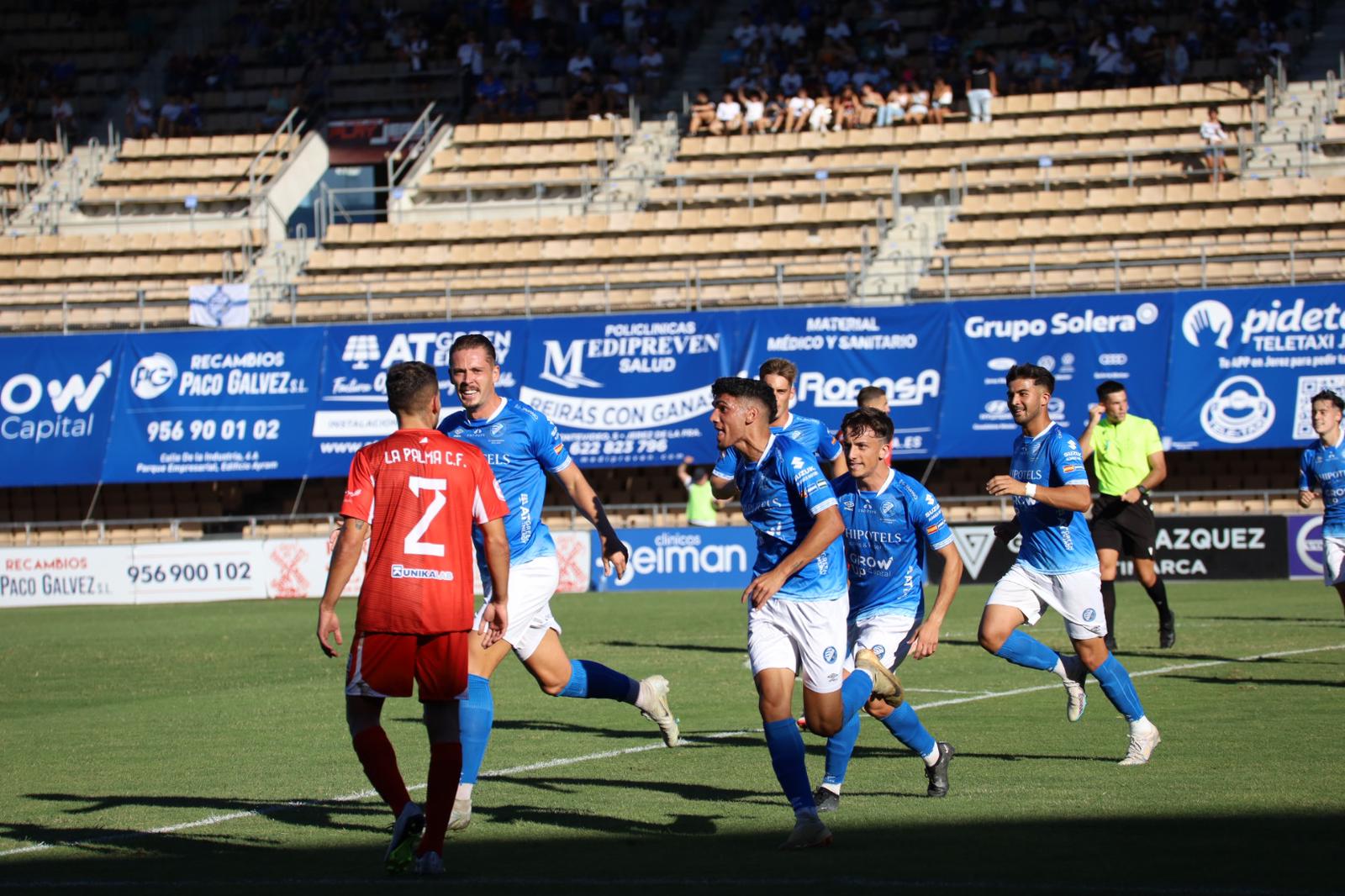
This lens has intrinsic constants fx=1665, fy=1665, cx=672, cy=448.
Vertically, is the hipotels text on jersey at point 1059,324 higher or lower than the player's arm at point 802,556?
higher

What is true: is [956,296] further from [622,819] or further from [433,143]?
[622,819]

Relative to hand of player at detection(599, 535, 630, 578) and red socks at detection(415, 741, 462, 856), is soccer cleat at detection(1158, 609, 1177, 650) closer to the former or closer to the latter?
hand of player at detection(599, 535, 630, 578)

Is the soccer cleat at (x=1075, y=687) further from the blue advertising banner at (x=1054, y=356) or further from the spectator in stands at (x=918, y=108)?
the spectator in stands at (x=918, y=108)

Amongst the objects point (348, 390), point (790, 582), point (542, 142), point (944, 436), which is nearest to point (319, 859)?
point (790, 582)

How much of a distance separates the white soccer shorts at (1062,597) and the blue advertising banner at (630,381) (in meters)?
18.3

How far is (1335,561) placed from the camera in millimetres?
12727

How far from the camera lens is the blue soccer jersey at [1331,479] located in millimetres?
12820

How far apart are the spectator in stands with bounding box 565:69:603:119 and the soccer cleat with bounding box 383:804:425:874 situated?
3104 cm

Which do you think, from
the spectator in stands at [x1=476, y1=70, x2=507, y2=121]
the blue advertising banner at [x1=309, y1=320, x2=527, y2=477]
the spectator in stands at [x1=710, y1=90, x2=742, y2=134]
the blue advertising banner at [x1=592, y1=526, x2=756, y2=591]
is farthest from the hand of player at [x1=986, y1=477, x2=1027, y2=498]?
the spectator in stands at [x1=476, y1=70, x2=507, y2=121]

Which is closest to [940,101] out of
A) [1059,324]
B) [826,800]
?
[1059,324]

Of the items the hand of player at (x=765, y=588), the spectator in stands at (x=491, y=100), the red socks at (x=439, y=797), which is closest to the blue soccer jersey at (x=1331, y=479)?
the hand of player at (x=765, y=588)

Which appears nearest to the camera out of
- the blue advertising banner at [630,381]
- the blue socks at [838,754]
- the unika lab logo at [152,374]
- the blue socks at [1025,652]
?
the blue socks at [838,754]

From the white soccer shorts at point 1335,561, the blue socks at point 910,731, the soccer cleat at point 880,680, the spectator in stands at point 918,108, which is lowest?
the blue socks at point 910,731

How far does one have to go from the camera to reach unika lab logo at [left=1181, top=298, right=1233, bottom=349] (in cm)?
2667
